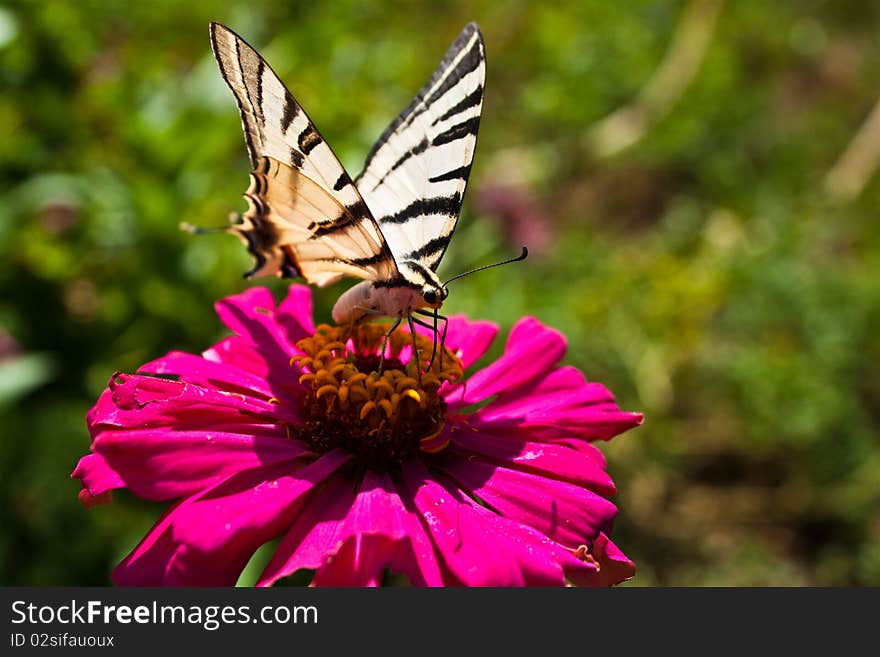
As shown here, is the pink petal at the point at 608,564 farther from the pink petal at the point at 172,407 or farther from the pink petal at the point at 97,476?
the pink petal at the point at 97,476

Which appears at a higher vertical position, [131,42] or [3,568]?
[131,42]

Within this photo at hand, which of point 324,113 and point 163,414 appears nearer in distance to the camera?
point 163,414

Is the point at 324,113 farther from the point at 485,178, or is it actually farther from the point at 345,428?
the point at 345,428

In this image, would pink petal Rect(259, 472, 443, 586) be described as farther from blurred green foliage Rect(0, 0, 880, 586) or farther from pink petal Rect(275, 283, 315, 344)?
blurred green foliage Rect(0, 0, 880, 586)

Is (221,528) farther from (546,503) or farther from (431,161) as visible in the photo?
(431,161)

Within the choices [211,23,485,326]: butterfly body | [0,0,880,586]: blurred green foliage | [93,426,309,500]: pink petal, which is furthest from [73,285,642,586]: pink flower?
[0,0,880,586]: blurred green foliage

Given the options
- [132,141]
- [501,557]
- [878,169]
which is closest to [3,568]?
[132,141]
